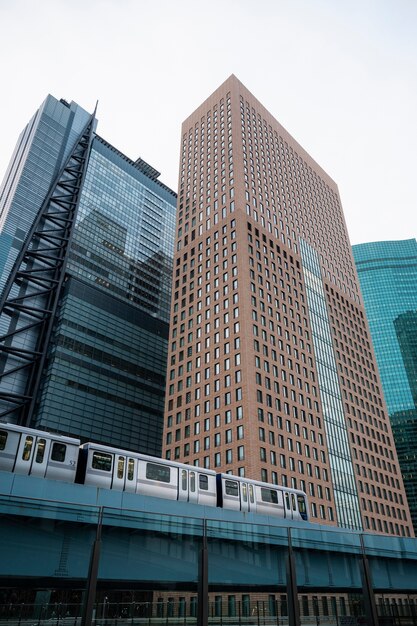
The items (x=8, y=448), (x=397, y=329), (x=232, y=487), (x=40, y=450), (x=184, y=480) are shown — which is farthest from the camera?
(x=397, y=329)

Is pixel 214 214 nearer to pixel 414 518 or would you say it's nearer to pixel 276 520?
pixel 276 520

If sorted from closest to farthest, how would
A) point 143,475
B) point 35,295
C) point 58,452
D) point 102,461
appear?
point 58,452 < point 102,461 < point 143,475 < point 35,295

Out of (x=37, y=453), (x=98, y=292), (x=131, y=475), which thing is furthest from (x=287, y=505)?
(x=98, y=292)

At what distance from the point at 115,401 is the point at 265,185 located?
49.5 metres

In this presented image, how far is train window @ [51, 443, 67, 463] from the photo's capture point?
957 inches

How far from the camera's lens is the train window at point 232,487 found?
30394 mm

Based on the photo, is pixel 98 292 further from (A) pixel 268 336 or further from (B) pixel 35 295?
(A) pixel 268 336

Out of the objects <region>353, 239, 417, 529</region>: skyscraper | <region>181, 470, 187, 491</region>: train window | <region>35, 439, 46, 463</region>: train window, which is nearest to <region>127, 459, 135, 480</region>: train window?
<region>181, 470, 187, 491</region>: train window

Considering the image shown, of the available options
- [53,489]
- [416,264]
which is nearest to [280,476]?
[53,489]

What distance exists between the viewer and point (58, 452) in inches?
964

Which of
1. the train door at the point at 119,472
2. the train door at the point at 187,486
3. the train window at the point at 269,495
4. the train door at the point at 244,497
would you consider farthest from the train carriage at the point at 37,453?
the train window at the point at 269,495

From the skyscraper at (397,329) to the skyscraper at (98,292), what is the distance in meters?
89.1

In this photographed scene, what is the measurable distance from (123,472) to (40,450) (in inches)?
185

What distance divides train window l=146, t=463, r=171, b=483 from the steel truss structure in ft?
177
